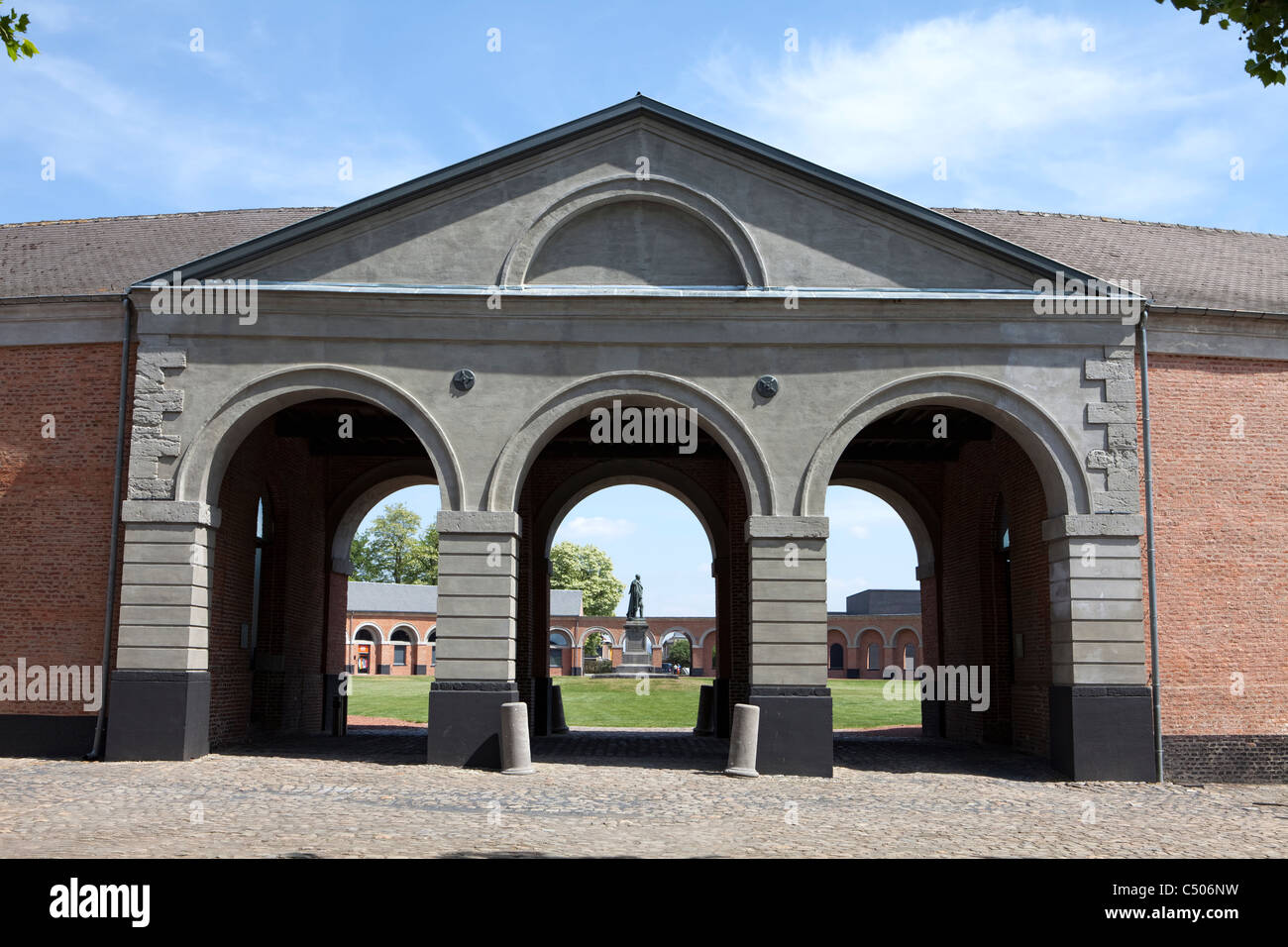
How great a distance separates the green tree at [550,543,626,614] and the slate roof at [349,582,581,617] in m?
5.83

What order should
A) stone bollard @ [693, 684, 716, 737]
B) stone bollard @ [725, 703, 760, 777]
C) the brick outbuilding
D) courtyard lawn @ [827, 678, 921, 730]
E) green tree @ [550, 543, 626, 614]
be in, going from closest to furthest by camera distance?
stone bollard @ [725, 703, 760, 777] → the brick outbuilding → stone bollard @ [693, 684, 716, 737] → courtyard lawn @ [827, 678, 921, 730] → green tree @ [550, 543, 626, 614]

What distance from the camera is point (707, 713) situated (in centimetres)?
2084

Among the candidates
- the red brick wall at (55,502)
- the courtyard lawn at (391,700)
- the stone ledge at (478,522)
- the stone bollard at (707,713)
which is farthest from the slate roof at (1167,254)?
the courtyard lawn at (391,700)

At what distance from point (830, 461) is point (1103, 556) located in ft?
12.4

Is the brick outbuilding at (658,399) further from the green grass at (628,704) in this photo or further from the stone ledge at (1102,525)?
the green grass at (628,704)

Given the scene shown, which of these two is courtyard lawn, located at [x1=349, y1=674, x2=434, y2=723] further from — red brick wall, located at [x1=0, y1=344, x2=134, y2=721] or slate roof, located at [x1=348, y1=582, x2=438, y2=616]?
slate roof, located at [x1=348, y1=582, x2=438, y2=616]

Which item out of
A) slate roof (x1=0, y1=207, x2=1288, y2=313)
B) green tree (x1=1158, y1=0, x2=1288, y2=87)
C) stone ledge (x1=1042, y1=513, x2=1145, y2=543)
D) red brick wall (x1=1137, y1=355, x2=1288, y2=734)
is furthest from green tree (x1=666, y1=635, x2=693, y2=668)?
green tree (x1=1158, y1=0, x2=1288, y2=87)

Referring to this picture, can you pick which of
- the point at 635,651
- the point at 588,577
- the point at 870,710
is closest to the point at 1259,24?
the point at 870,710

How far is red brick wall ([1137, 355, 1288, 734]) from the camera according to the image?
14.8 metres

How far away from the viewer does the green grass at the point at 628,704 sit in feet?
86.6

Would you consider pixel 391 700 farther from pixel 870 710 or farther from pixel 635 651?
pixel 870 710

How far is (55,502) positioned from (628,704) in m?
18.9

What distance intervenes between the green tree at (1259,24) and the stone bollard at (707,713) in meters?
15.2

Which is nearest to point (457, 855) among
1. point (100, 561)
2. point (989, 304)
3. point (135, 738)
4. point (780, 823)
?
point (780, 823)
